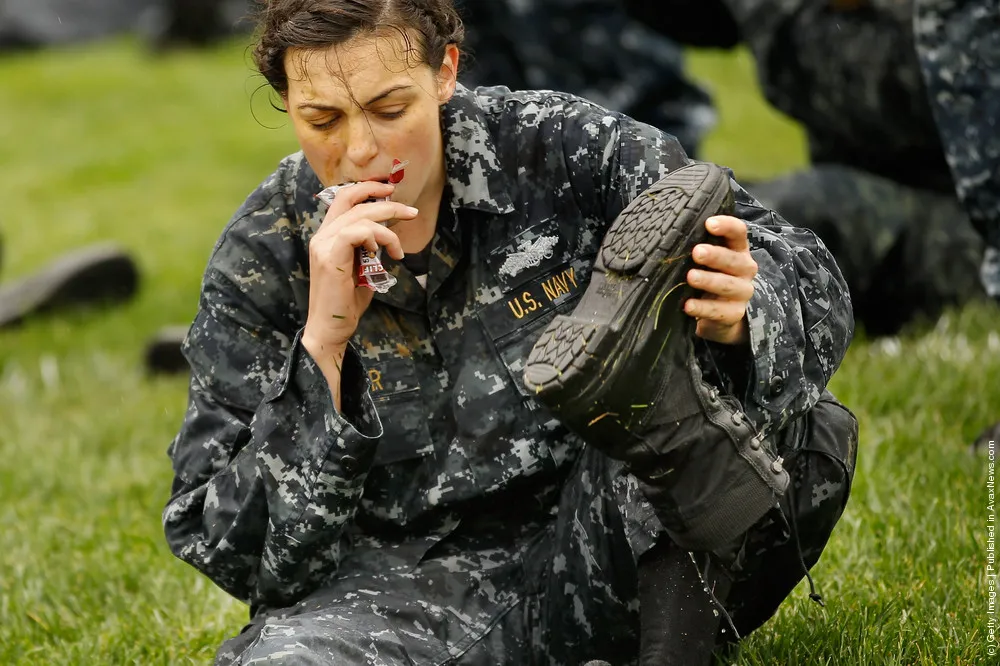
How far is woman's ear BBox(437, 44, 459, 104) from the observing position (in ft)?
9.30

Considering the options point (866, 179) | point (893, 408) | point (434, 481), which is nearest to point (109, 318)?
point (866, 179)

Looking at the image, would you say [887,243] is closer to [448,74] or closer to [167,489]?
[167,489]

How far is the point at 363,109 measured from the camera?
8.57 feet

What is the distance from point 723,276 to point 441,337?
0.74 meters

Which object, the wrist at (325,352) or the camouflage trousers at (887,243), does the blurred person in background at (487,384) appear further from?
the camouflage trousers at (887,243)

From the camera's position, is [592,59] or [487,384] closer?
[487,384]

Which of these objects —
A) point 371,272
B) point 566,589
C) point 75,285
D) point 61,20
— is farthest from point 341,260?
point 61,20

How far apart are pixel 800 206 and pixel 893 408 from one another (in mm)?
1343

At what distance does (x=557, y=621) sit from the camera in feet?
9.06

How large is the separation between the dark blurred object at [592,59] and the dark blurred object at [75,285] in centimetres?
242

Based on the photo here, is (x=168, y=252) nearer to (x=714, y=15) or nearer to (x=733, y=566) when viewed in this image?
(x=714, y=15)

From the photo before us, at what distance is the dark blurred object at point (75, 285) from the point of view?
777 centimetres

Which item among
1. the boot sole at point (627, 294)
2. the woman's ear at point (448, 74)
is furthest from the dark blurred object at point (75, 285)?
the boot sole at point (627, 294)

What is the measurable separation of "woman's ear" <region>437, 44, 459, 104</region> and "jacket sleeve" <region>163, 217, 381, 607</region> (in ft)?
1.59
